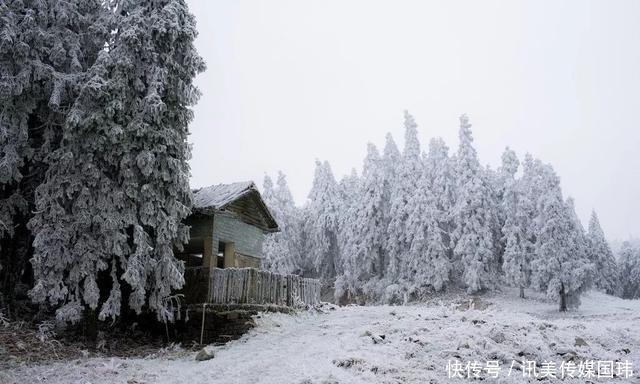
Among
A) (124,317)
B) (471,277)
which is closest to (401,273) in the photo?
(471,277)

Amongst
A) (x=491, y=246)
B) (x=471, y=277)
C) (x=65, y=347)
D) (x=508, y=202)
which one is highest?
(x=508, y=202)

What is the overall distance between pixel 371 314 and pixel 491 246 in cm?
2550

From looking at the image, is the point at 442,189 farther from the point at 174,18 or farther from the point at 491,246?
the point at 174,18

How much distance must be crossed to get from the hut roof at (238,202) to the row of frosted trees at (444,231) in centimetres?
2058

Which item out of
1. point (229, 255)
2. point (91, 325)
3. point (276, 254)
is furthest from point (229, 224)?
point (276, 254)

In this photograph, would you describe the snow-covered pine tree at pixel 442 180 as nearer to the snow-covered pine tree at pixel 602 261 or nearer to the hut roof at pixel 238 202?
A: the hut roof at pixel 238 202

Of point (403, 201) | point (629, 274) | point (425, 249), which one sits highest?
point (403, 201)

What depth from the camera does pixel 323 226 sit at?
53250mm

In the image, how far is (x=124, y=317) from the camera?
1869cm

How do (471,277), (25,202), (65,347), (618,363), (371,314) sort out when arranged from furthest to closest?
(471,277) → (371,314) → (25,202) → (65,347) → (618,363)

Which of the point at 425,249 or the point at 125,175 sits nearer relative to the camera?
the point at 125,175

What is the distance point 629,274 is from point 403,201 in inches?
1956

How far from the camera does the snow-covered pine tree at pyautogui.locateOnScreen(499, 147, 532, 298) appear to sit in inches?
1628

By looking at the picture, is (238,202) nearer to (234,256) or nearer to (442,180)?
(234,256)
